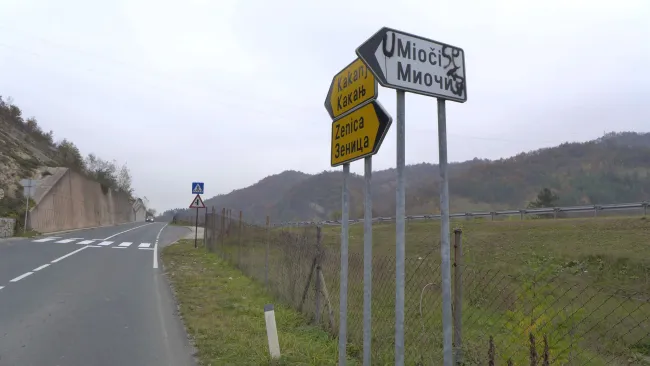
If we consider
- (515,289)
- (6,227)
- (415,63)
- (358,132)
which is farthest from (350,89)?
(6,227)

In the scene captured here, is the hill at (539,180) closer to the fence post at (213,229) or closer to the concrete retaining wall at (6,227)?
the fence post at (213,229)

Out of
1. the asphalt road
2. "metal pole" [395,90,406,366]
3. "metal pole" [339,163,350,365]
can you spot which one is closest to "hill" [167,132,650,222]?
the asphalt road

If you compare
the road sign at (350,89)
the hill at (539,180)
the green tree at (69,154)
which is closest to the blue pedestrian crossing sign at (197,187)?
the hill at (539,180)

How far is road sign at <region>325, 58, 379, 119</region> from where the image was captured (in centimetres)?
341

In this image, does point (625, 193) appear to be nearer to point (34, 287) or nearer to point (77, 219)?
point (34, 287)

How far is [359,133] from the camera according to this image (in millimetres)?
3523

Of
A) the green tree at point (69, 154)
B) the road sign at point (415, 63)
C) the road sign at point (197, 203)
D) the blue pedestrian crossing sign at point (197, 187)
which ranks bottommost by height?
the road sign at point (197, 203)

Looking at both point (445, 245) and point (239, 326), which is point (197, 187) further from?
point (445, 245)

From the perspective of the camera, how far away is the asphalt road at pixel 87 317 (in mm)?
5375

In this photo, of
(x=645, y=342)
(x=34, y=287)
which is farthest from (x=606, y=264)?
(x=34, y=287)

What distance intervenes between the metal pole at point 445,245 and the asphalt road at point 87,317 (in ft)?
11.8

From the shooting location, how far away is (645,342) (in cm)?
683

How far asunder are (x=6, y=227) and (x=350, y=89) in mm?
26382

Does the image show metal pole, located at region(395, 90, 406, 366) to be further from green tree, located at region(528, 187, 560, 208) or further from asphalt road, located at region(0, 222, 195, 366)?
green tree, located at region(528, 187, 560, 208)
